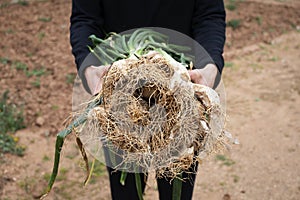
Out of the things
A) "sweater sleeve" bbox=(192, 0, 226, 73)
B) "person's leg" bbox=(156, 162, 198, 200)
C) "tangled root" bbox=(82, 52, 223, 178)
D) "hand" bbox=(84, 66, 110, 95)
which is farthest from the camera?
"person's leg" bbox=(156, 162, 198, 200)

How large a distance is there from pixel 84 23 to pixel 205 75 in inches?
18.8

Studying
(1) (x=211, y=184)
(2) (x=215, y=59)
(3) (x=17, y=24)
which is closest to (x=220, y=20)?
(2) (x=215, y=59)

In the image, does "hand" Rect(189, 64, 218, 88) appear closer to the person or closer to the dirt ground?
the person

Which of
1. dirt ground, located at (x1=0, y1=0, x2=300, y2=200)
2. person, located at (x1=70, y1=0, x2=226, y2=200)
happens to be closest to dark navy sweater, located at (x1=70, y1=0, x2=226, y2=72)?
person, located at (x1=70, y1=0, x2=226, y2=200)

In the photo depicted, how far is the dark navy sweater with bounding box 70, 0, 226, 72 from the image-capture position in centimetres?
147

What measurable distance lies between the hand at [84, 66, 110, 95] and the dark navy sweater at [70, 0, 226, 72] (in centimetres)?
14

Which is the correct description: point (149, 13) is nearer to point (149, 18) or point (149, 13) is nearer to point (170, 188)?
point (149, 18)

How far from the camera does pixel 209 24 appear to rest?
148 centimetres

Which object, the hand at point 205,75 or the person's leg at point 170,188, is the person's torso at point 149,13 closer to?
the hand at point 205,75

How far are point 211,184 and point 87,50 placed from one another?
4.65ft

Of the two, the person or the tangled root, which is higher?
the person

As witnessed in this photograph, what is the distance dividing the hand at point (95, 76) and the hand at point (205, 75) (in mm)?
238

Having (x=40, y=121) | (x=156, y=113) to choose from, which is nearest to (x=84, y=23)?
(x=156, y=113)

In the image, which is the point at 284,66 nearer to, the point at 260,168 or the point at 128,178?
the point at 260,168
